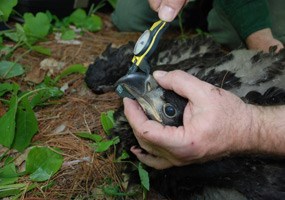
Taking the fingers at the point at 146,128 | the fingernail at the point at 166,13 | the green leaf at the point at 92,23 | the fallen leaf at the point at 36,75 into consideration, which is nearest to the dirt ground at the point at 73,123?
the fallen leaf at the point at 36,75

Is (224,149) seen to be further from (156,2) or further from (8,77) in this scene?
(8,77)

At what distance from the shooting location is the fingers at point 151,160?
6.52 feet

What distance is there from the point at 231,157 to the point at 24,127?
111 centimetres

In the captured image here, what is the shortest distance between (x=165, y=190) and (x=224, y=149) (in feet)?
1.89

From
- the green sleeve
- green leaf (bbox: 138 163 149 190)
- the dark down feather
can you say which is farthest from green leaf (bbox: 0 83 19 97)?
the green sleeve

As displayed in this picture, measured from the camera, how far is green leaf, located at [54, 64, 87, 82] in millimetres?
2979

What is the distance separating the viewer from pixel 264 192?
1.93 m

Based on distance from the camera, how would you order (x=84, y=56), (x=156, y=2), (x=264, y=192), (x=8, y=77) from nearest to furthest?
(x=264, y=192) < (x=156, y=2) < (x=8, y=77) < (x=84, y=56)

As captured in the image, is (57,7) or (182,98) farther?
(57,7)

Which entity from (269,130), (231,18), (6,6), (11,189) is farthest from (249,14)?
(11,189)

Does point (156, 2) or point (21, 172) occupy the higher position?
point (156, 2)

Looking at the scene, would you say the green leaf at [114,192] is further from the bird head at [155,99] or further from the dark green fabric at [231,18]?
the dark green fabric at [231,18]

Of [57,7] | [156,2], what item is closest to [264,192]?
[156,2]

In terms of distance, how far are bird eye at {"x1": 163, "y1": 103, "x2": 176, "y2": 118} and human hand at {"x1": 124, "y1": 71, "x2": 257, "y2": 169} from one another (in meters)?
0.07
